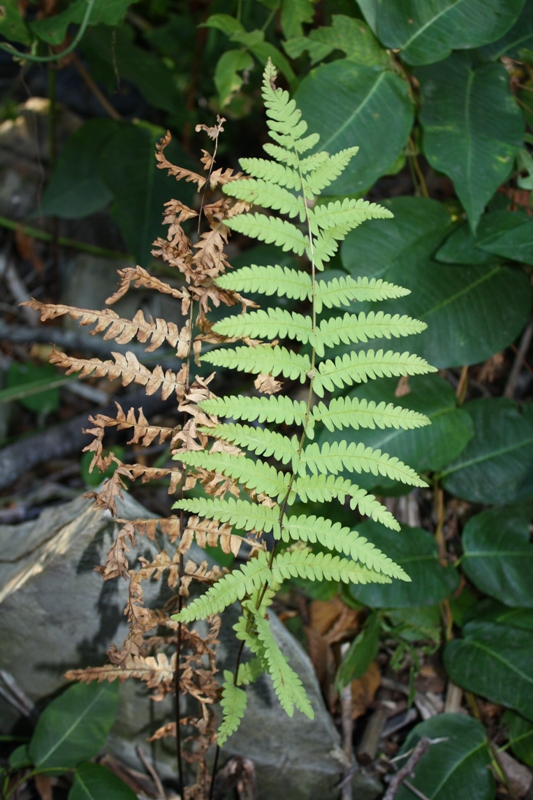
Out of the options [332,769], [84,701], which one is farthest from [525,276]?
[84,701]

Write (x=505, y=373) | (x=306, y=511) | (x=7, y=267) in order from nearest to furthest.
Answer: (x=306, y=511) → (x=505, y=373) → (x=7, y=267)

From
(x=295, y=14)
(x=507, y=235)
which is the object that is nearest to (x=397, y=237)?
(x=507, y=235)

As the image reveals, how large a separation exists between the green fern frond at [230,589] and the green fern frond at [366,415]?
29 cm

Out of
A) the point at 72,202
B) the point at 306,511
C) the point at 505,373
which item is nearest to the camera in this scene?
the point at 306,511

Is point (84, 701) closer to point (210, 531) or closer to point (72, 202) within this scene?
point (210, 531)

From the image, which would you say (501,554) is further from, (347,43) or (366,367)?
(347,43)

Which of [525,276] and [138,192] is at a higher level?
[138,192]

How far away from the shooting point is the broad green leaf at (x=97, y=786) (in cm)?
146

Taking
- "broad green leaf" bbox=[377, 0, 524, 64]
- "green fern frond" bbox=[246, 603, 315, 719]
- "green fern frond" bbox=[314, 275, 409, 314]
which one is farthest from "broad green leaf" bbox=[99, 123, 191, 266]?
"green fern frond" bbox=[246, 603, 315, 719]

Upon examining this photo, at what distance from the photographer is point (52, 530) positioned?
1.72 m

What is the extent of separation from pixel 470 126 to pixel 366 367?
96cm

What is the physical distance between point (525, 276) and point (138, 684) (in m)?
1.52

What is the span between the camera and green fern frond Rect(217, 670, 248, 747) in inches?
47.3

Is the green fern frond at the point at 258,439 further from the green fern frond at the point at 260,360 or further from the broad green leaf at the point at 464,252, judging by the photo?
the broad green leaf at the point at 464,252
